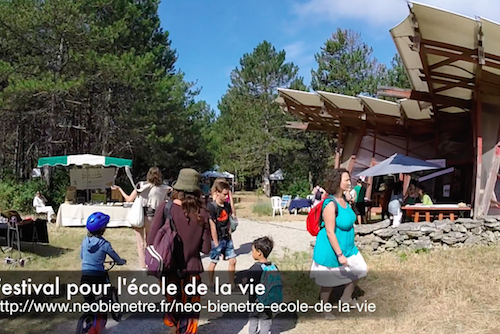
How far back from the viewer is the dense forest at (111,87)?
49.1 ft

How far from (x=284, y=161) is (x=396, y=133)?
→ 18.8 metres

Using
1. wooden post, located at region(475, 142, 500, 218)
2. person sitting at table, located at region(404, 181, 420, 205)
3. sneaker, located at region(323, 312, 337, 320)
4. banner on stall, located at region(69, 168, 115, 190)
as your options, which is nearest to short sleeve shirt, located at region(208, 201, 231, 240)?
sneaker, located at region(323, 312, 337, 320)

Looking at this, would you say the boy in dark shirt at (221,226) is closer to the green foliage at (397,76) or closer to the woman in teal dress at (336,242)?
the woman in teal dress at (336,242)

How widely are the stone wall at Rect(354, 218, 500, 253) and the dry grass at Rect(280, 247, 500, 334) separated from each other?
0.49 m

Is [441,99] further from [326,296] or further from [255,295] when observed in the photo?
[255,295]

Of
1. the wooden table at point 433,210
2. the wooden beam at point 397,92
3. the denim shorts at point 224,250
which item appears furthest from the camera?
the wooden beam at point 397,92

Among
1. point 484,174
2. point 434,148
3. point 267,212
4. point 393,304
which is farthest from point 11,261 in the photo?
point 434,148

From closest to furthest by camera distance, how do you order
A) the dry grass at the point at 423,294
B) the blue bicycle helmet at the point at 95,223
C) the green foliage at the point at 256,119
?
the blue bicycle helmet at the point at 95,223 < the dry grass at the point at 423,294 < the green foliage at the point at 256,119

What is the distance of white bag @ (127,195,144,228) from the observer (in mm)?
5906

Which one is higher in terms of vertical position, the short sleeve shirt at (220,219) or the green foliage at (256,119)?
the green foliage at (256,119)

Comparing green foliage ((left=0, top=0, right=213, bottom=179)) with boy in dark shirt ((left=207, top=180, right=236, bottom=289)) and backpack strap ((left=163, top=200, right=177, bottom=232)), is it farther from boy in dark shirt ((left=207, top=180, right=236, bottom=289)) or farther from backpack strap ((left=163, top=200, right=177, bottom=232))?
backpack strap ((left=163, top=200, right=177, bottom=232))

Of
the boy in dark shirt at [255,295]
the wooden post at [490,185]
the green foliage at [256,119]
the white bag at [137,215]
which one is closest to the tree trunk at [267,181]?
the green foliage at [256,119]

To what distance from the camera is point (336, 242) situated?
3838 millimetres

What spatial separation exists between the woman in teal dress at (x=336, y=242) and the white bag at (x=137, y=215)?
2.82m
